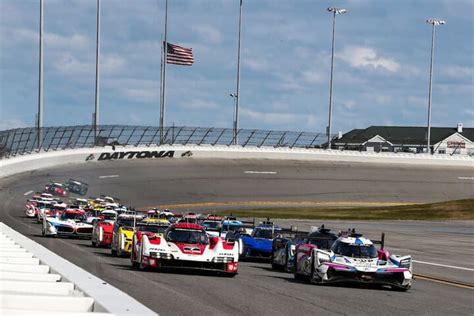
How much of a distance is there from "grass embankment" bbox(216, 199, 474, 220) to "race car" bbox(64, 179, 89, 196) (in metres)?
11.4

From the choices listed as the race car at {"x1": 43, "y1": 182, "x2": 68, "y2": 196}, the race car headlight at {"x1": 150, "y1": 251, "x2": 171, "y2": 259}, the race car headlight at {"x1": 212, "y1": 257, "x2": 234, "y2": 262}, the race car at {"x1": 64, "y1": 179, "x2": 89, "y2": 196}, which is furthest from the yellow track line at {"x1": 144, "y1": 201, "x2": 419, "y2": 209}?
the race car headlight at {"x1": 212, "y1": 257, "x2": 234, "y2": 262}

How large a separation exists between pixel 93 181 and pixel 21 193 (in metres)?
8.21

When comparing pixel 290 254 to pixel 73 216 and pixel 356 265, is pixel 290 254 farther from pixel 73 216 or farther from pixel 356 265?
pixel 73 216

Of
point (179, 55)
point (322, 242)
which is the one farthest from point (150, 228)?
point (179, 55)

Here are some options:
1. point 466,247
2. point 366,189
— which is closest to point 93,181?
point 366,189

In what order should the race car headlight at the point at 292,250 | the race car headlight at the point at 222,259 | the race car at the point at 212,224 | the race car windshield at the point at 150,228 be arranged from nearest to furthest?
the race car headlight at the point at 222,259 → the race car headlight at the point at 292,250 → the race car windshield at the point at 150,228 → the race car at the point at 212,224

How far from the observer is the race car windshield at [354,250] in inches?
898

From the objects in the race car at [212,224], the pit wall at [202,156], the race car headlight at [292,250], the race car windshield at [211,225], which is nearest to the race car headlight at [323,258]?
the race car headlight at [292,250]

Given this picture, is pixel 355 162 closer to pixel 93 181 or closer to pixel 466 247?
pixel 93 181

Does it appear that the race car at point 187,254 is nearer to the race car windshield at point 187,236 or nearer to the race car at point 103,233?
the race car windshield at point 187,236

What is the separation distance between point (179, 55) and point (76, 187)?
1670cm

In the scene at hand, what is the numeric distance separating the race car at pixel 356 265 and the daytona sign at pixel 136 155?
213 feet

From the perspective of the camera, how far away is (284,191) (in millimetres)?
85062

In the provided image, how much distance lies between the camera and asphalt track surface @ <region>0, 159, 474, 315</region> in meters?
17.9
